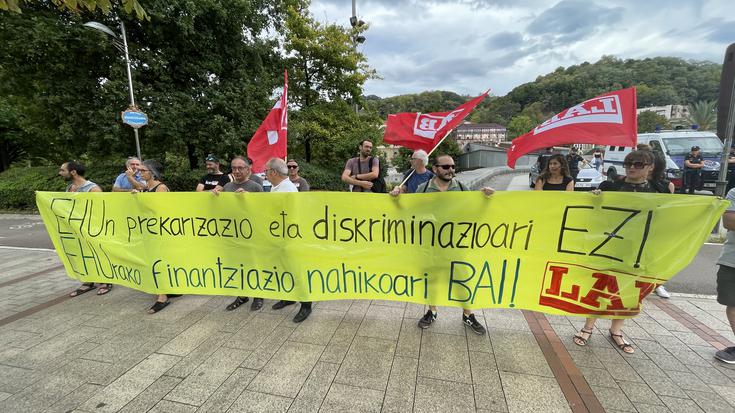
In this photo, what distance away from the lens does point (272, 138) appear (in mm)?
4562

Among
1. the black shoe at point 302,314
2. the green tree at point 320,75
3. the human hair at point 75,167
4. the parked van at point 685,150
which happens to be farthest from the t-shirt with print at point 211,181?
the parked van at point 685,150

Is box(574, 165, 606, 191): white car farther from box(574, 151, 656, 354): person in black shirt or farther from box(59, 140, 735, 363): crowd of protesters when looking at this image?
box(574, 151, 656, 354): person in black shirt

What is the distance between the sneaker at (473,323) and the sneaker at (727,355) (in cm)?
189

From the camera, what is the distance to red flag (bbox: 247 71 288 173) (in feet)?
14.9

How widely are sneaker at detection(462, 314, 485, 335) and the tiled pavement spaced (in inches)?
3.6

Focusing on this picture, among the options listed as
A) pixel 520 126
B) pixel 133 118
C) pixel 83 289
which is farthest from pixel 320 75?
pixel 520 126

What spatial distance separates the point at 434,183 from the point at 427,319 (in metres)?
1.42

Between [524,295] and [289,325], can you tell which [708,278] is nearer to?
[524,295]

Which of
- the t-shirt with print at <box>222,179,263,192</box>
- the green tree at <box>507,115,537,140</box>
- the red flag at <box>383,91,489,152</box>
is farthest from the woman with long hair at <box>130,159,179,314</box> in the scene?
the green tree at <box>507,115,537,140</box>

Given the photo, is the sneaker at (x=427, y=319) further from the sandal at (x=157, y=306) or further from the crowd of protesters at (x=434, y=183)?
the sandal at (x=157, y=306)

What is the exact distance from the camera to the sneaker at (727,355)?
265 cm

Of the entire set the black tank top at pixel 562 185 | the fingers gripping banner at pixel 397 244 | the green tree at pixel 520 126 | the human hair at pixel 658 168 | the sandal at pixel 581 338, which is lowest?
the sandal at pixel 581 338

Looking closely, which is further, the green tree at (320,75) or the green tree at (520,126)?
the green tree at (520,126)

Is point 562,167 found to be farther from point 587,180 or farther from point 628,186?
point 587,180
